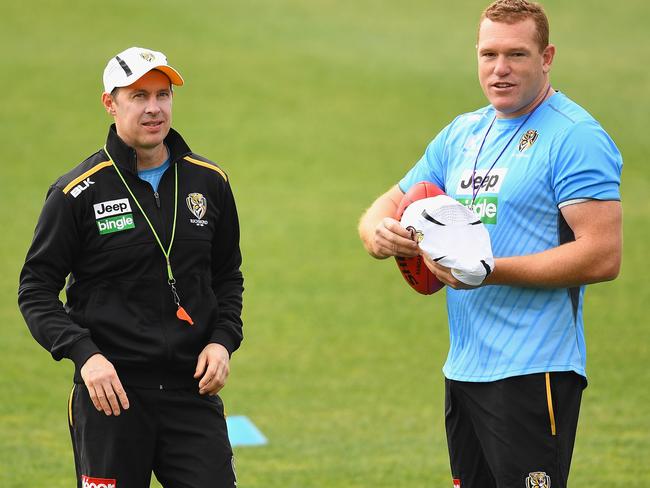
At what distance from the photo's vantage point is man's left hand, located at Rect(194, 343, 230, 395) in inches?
175

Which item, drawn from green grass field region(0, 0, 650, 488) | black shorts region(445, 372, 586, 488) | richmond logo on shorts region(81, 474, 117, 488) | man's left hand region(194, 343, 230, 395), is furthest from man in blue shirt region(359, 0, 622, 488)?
green grass field region(0, 0, 650, 488)

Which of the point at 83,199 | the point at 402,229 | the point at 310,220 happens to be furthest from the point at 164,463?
the point at 310,220

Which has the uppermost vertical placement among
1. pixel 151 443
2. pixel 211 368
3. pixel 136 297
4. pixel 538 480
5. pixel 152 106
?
pixel 152 106

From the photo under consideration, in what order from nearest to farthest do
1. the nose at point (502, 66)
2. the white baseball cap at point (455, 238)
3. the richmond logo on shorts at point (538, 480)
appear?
the white baseball cap at point (455, 238), the richmond logo on shorts at point (538, 480), the nose at point (502, 66)

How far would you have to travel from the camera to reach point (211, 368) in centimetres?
444

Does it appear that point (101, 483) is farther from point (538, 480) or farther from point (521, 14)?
point (521, 14)

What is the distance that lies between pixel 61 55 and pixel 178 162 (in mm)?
20873

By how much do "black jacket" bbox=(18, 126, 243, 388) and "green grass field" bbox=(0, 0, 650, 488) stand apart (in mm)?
3272

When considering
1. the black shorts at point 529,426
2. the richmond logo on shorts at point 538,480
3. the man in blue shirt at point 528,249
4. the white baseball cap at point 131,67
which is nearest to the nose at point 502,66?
the man in blue shirt at point 528,249

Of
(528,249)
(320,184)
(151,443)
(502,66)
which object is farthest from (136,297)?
(320,184)

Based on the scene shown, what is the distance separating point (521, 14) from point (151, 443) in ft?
7.25

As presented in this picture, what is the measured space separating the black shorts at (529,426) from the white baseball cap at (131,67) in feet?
5.87

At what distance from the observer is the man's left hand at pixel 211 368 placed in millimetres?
4441

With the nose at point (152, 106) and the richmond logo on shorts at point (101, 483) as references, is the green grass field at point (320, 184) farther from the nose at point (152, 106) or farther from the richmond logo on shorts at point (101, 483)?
the nose at point (152, 106)
